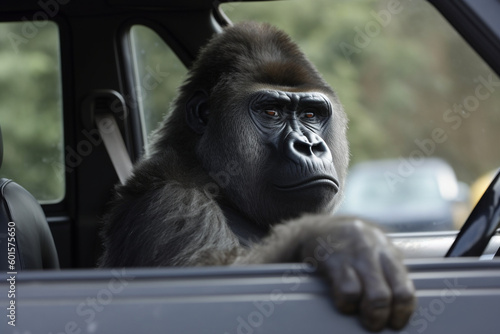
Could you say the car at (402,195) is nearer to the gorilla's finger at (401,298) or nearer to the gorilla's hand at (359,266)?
the gorilla's hand at (359,266)

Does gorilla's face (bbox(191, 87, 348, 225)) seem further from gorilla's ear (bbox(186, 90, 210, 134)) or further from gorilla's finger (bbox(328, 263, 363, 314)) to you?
gorilla's finger (bbox(328, 263, 363, 314))

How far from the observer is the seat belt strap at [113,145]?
3162 mm

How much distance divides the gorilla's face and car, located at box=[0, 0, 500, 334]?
45 centimetres

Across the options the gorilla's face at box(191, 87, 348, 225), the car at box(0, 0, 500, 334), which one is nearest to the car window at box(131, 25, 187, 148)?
the car at box(0, 0, 500, 334)

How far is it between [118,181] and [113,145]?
0.50 feet

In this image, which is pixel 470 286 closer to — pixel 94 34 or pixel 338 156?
pixel 338 156

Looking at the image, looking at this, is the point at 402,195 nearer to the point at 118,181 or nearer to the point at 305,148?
the point at 118,181

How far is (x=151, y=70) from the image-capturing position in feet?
10.8

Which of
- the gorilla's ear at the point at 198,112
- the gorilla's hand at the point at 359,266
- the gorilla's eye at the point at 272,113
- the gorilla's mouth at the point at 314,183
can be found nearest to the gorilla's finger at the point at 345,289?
the gorilla's hand at the point at 359,266

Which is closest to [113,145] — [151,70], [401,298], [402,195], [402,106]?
[151,70]

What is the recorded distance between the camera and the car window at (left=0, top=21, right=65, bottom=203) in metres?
3.15

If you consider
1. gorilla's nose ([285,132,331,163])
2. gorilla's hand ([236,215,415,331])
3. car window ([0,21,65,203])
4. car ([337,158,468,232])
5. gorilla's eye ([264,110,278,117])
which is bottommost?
car ([337,158,468,232])

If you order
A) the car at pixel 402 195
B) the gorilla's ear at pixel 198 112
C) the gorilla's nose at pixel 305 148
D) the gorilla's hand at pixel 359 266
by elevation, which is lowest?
the car at pixel 402 195

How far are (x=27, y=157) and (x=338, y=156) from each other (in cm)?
148
